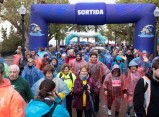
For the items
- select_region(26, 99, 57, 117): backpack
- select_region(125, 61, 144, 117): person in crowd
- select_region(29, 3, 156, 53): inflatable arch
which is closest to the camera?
select_region(26, 99, 57, 117): backpack

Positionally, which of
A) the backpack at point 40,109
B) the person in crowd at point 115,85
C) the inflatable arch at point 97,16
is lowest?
the person in crowd at point 115,85

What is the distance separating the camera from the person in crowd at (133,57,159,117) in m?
4.41

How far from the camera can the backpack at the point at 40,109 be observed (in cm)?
360

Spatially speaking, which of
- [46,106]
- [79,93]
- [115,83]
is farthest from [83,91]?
[46,106]

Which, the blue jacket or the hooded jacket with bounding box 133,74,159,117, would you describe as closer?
the hooded jacket with bounding box 133,74,159,117

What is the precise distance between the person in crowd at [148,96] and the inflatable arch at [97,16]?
14.6m

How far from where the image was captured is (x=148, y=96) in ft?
14.6

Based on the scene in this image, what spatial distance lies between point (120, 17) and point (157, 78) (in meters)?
15.2

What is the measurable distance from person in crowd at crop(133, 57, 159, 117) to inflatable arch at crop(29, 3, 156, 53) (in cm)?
1459

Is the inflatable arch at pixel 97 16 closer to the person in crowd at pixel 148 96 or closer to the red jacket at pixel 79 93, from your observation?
the red jacket at pixel 79 93

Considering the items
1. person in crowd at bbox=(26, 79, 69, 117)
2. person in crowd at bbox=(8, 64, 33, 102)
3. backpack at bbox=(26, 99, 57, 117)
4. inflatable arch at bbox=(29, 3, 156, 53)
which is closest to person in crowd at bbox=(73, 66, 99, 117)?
person in crowd at bbox=(8, 64, 33, 102)

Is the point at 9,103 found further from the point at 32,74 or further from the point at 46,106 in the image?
the point at 32,74

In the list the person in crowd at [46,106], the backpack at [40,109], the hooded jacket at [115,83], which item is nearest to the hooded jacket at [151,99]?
the person in crowd at [46,106]

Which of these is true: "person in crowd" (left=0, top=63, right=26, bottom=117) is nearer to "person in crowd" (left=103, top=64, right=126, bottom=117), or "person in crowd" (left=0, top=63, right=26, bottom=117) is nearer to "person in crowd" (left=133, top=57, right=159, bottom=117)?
"person in crowd" (left=133, top=57, right=159, bottom=117)
